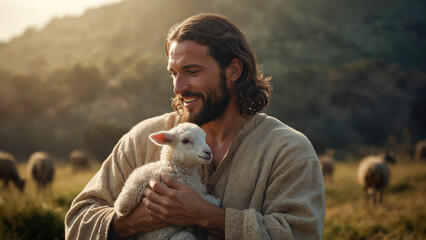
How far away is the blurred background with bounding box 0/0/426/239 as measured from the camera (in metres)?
24.6

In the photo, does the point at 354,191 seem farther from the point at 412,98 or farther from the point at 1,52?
the point at 1,52

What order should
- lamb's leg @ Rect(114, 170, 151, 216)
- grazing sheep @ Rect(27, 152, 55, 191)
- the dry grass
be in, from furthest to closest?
grazing sheep @ Rect(27, 152, 55, 191), the dry grass, lamb's leg @ Rect(114, 170, 151, 216)

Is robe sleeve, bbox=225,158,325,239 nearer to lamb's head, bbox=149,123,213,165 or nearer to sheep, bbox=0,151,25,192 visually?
lamb's head, bbox=149,123,213,165

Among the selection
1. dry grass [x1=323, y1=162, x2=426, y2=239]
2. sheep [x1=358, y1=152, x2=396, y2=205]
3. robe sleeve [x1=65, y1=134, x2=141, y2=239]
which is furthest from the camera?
sheep [x1=358, y1=152, x2=396, y2=205]

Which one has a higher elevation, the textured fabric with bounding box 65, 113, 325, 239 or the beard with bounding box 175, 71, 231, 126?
the beard with bounding box 175, 71, 231, 126

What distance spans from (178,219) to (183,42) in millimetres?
1312

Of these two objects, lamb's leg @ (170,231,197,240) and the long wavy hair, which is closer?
lamb's leg @ (170,231,197,240)

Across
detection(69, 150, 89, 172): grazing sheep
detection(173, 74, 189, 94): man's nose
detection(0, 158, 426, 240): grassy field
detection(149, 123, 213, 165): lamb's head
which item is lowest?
detection(69, 150, 89, 172): grazing sheep

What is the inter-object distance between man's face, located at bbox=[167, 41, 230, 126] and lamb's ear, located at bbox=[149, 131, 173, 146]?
0.30 meters

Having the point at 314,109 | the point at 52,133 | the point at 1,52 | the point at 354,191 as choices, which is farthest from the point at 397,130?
the point at 1,52

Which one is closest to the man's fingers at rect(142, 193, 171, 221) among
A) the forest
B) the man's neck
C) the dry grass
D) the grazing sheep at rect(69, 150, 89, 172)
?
the man's neck

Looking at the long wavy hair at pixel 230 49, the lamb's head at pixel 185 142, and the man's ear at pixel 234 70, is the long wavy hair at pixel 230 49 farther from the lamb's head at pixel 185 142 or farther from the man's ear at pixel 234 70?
the lamb's head at pixel 185 142

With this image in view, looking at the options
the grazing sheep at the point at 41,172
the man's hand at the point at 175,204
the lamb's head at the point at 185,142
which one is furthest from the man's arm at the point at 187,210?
the grazing sheep at the point at 41,172

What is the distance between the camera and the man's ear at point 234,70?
286cm
